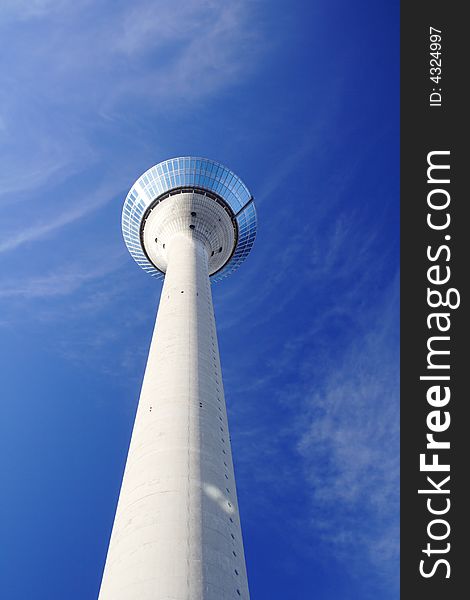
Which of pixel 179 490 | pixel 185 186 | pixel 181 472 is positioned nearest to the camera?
pixel 179 490

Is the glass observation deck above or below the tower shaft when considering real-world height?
above

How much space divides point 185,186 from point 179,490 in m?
38.6

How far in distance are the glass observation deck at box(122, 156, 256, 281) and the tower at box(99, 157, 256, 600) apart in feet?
20.6

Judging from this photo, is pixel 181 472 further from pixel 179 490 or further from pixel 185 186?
pixel 185 186

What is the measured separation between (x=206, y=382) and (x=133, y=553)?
41.5 ft

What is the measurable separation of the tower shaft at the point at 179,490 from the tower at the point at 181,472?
0.05 m

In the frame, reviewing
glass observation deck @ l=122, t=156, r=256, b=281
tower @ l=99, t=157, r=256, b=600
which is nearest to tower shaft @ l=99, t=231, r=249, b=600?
tower @ l=99, t=157, r=256, b=600

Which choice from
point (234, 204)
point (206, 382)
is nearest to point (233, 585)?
point (206, 382)

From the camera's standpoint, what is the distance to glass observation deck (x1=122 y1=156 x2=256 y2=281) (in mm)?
57844

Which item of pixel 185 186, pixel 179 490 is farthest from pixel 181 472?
pixel 185 186

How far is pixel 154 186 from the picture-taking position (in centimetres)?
5838

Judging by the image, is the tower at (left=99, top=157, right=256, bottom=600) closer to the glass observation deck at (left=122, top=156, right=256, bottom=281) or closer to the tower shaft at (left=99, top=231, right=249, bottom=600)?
the tower shaft at (left=99, top=231, right=249, bottom=600)

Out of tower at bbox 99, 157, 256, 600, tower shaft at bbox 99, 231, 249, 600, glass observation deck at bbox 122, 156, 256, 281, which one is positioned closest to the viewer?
tower shaft at bbox 99, 231, 249, 600

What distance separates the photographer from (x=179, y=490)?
2530 cm
